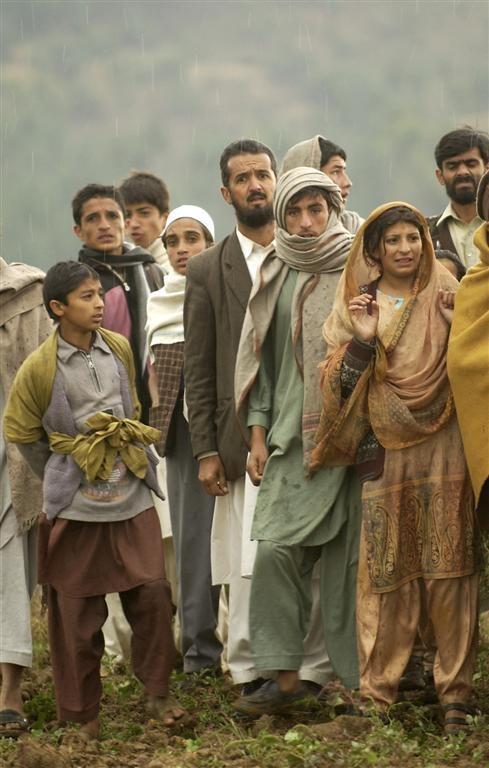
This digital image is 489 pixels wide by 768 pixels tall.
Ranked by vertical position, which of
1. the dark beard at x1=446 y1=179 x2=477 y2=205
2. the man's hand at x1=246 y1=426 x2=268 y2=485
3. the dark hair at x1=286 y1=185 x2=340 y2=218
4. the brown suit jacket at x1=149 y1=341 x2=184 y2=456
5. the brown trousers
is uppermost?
the dark beard at x1=446 y1=179 x2=477 y2=205

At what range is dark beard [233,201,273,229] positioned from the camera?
877 centimetres

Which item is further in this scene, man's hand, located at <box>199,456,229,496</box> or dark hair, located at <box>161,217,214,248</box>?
dark hair, located at <box>161,217,214,248</box>

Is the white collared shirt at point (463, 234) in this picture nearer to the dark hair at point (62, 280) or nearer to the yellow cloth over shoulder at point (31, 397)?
the dark hair at point (62, 280)

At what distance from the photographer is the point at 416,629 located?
7.45 metres

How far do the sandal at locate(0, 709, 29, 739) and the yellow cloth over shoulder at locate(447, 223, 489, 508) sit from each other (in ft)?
7.78

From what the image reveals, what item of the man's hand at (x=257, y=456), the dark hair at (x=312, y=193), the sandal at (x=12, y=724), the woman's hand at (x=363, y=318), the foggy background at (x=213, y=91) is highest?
the foggy background at (x=213, y=91)

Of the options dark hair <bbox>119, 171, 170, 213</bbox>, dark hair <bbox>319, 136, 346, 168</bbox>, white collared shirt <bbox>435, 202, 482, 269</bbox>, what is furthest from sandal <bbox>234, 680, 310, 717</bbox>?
dark hair <bbox>119, 171, 170, 213</bbox>

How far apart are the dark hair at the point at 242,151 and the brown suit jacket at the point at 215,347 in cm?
39

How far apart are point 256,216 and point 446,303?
5.04 feet

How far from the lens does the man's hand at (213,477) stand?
8500mm

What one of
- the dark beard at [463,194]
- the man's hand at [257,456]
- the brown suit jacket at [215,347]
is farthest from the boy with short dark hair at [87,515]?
the dark beard at [463,194]

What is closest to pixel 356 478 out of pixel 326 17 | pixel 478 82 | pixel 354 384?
pixel 354 384

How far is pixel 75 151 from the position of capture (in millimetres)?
61031

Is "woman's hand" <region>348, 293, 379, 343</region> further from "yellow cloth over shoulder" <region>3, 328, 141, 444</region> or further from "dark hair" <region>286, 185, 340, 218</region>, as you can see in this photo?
"yellow cloth over shoulder" <region>3, 328, 141, 444</region>
